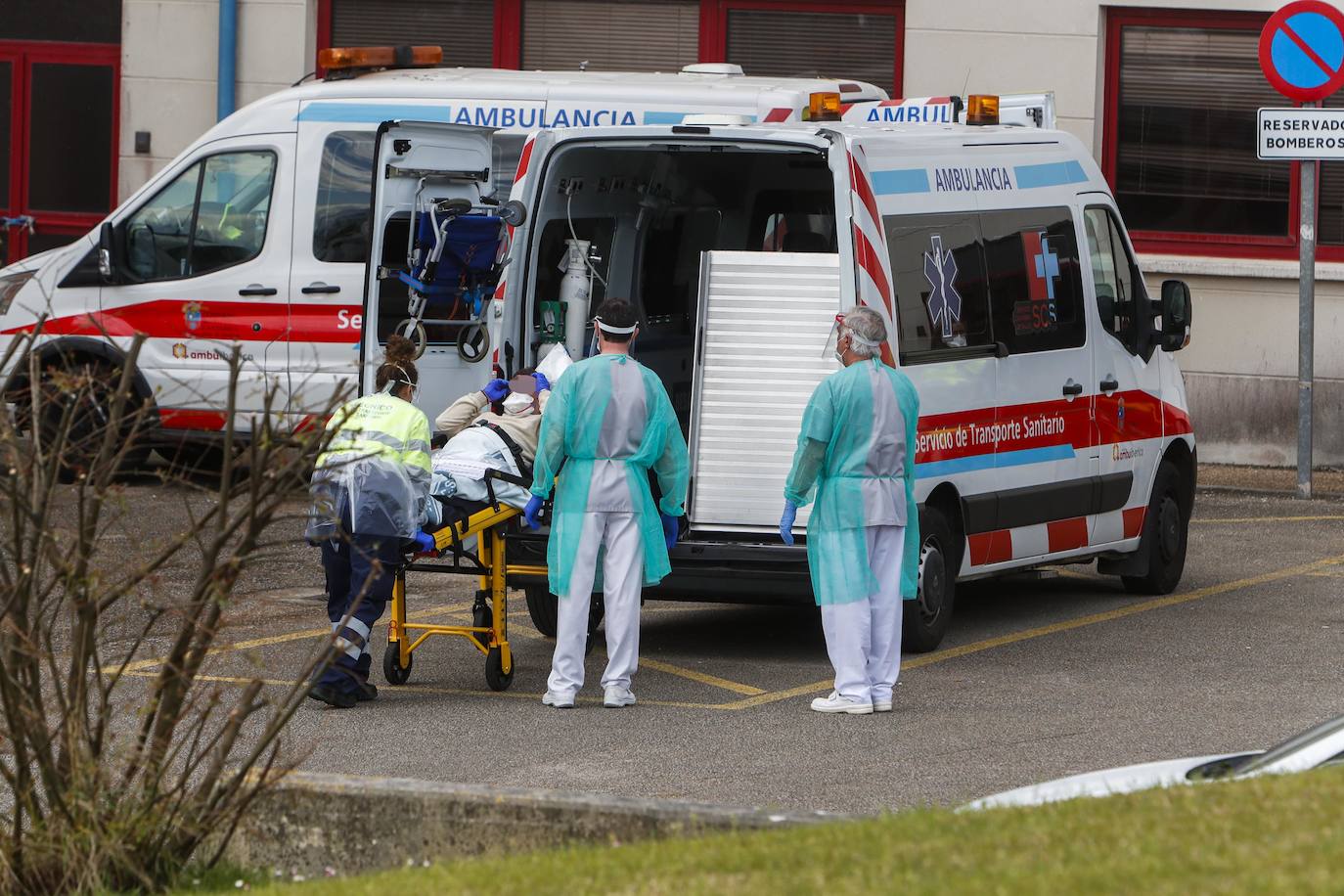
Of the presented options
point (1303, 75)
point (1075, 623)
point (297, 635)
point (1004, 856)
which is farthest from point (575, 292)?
point (1303, 75)

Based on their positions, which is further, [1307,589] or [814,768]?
[1307,589]

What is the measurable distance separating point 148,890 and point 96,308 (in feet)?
31.3

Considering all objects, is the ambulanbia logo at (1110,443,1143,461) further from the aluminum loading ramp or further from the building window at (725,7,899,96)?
the building window at (725,7,899,96)

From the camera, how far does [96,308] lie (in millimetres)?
14695

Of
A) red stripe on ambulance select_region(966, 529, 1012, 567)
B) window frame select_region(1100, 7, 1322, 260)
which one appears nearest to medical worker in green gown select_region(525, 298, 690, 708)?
red stripe on ambulance select_region(966, 529, 1012, 567)

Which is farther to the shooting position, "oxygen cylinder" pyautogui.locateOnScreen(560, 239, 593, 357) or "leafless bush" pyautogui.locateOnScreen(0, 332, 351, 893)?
"oxygen cylinder" pyautogui.locateOnScreen(560, 239, 593, 357)

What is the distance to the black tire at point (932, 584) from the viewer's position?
9.98 metres

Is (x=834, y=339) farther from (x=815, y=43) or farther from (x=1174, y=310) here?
(x=815, y=43)

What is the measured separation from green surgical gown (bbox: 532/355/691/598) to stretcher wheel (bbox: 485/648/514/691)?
416 mm

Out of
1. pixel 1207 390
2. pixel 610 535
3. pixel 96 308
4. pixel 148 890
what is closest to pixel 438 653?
pixel 610 535

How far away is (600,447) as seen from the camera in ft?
29.5

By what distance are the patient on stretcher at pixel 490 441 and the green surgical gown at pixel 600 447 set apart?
307 millimetres

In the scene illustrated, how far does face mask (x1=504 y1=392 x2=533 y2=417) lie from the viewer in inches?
386

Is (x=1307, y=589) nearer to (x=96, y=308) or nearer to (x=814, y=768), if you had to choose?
(x=814, y=768)
